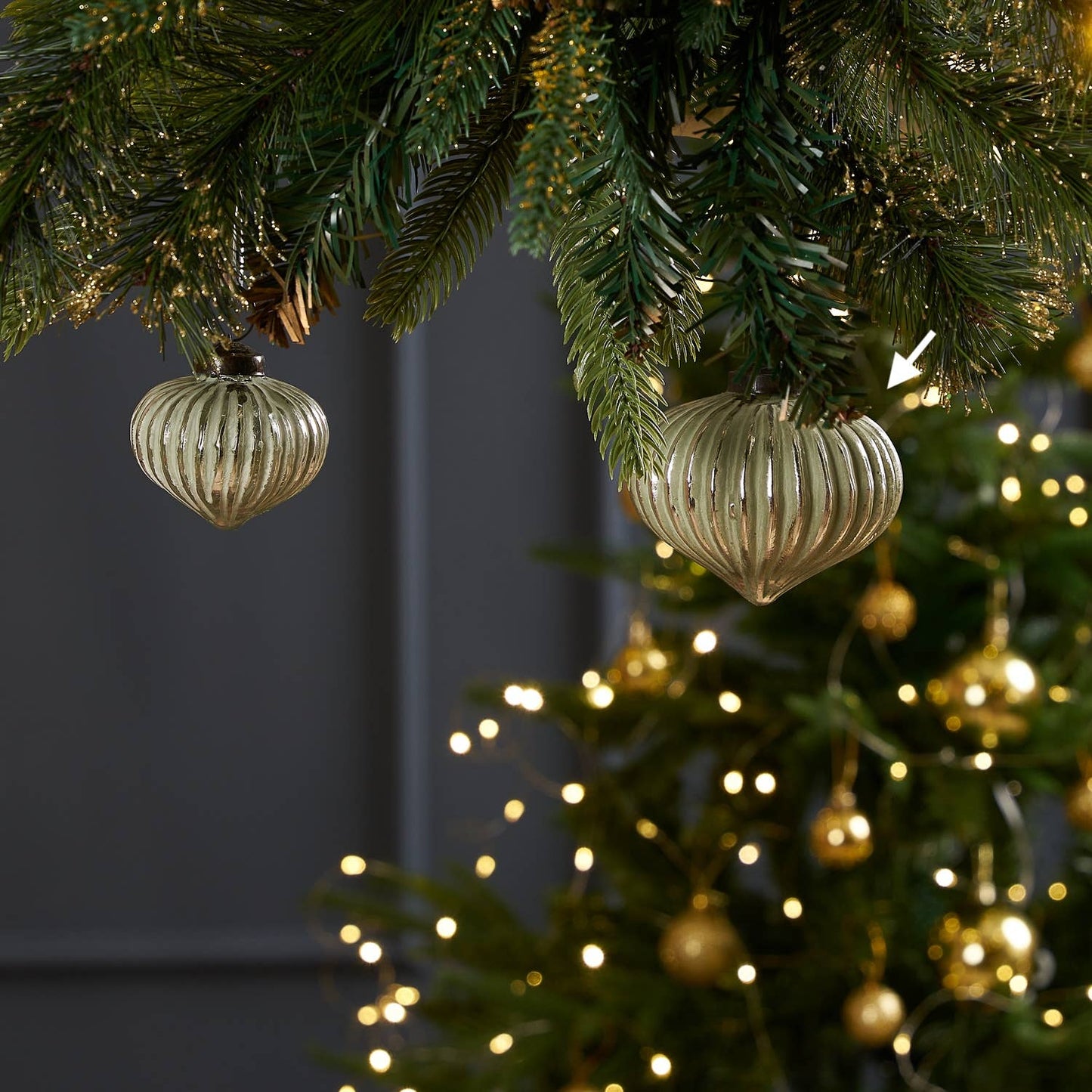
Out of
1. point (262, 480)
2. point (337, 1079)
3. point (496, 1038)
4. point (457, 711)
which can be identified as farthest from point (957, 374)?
point (337, 1079)

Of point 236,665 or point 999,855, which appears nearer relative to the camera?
point 999,855

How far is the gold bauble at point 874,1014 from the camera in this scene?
3.19 feet

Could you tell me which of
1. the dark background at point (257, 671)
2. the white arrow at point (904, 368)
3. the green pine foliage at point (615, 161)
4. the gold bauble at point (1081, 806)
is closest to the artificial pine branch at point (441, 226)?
the green pine foliage at point (615, 161)

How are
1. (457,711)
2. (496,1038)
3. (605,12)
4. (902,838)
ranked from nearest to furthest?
(605,12) → (902,838) → (496,1038) → (457,711)

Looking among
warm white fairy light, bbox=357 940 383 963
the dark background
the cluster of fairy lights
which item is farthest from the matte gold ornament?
the dark background

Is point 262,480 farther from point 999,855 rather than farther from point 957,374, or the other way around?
point 999,855

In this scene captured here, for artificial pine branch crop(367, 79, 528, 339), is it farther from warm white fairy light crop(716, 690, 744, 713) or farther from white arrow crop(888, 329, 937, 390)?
warm white fairy light crop(716, 690, 744, 713)

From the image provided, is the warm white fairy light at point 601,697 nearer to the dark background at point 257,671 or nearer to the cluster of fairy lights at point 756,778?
the cluster of fairy lights at point 756,778

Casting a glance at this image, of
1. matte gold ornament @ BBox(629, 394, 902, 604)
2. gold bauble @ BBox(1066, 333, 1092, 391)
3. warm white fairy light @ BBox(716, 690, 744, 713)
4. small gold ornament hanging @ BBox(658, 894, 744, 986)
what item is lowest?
small gold ornament hanging @ BBox(658, 894, 744, 986)

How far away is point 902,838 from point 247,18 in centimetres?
95

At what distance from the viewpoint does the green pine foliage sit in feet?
0.73

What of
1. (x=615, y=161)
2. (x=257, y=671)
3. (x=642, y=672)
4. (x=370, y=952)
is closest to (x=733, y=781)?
(x=642, y=672)

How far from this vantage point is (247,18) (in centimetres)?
27

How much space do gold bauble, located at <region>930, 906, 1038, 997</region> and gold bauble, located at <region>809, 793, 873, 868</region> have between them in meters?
0.11
